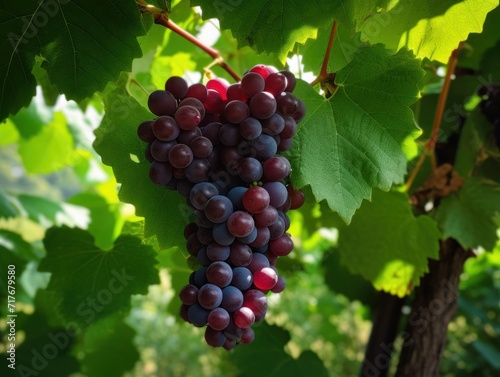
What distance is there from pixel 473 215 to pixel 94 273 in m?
0.79

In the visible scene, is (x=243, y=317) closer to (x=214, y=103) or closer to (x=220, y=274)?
(x=220, y=274)

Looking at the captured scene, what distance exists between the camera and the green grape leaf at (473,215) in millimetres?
1197

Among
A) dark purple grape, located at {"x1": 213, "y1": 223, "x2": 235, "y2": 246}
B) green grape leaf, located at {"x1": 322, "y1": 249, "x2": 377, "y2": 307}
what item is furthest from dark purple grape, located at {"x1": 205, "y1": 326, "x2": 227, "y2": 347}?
green grape leaf, located at {"x1": 322, "y1": 249, "x2": 377, "y2": 307}

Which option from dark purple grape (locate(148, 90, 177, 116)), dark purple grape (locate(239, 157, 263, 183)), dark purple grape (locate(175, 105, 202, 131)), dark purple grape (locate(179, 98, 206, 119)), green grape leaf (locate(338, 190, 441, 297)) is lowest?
dark purple grape (locate(239, 157, 263, 183))

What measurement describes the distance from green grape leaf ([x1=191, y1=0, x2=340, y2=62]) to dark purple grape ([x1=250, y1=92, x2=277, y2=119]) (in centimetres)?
11

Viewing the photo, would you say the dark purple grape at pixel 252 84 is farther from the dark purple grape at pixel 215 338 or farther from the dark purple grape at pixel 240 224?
the dark purple grape at pixel 215 338

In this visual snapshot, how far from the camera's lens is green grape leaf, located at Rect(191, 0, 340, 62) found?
78 cm

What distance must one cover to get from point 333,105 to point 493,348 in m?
1.79

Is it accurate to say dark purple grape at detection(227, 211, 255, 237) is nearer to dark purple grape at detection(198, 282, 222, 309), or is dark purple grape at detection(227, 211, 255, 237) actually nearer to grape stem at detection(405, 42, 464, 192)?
dark purple grape at detection(198, 282, 222, 309)

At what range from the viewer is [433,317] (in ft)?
4.09

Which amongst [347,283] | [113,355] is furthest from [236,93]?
[113,355]

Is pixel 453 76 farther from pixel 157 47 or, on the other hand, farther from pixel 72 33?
pixel 72 33

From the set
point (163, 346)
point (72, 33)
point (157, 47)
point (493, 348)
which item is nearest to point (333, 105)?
point (72, 33)

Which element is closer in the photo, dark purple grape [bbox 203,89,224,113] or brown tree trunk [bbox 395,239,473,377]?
dark purple grape [bbox 203,89,224,113]
